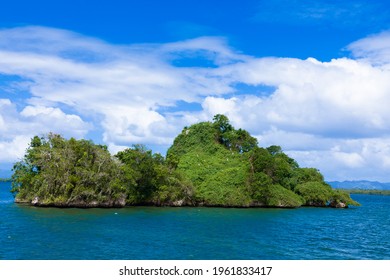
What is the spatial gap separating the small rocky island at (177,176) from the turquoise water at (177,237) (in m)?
7.06

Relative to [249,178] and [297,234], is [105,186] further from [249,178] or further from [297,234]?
[297,234]

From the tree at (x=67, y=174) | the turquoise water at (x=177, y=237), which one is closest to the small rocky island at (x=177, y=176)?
the tree at (x=67, y=174)

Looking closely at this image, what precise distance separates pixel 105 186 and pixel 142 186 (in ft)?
25.9

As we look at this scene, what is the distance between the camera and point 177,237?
33.6m

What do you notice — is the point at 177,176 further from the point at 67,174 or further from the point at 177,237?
the point at 177,237

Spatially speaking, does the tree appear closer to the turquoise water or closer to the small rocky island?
the small rocky island

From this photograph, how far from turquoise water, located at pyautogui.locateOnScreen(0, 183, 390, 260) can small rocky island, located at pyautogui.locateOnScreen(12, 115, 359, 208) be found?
278 inches

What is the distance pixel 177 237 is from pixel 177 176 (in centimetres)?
3423

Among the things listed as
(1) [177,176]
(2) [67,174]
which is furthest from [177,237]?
(1) [177,176]

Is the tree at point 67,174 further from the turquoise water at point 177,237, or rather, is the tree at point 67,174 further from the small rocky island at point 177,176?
the turquoise water at point 177,237

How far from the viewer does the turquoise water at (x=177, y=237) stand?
2739 centimetres

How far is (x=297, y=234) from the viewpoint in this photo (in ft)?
126

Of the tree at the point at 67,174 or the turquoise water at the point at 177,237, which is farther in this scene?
the tree at the point at 67,174

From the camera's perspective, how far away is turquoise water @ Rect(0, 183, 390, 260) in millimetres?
27391
